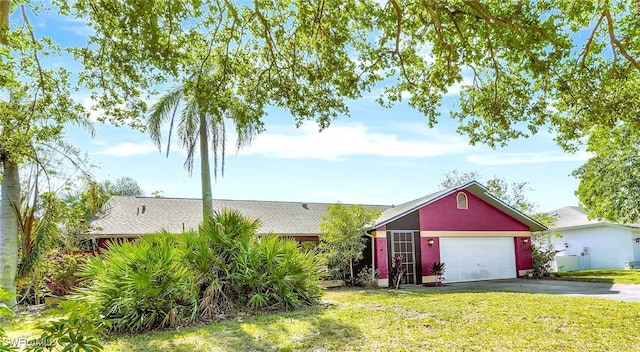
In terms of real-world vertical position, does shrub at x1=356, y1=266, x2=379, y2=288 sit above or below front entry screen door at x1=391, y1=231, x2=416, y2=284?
below

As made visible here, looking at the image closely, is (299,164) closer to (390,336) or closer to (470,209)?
(470,209)

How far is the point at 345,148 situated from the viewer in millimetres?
21172

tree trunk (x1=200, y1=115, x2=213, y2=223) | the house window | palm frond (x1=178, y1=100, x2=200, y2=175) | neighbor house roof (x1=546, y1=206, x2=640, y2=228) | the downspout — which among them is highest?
palm frond (x1=178, y1=100, x2=200, y2=175)

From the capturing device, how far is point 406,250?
19250 mm

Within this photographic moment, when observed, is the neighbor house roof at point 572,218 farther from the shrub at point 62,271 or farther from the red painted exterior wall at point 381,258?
the shrub at point 62,271

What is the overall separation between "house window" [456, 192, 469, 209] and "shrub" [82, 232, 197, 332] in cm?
1413

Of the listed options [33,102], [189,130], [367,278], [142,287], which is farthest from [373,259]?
[33,102]

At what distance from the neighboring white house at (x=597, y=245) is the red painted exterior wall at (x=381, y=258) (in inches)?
520

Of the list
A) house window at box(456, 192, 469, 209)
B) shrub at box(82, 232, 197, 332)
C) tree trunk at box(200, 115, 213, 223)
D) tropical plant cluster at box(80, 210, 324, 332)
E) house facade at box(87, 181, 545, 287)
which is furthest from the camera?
house window at box(456, 192, 469, 209)

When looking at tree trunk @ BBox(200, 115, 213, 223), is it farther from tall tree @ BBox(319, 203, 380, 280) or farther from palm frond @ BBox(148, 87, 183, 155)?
tall tree @ BBox(319, 203, 380, 280)

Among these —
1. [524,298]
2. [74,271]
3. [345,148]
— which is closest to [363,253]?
[345,148]

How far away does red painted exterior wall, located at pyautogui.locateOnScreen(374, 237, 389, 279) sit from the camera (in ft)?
59.6

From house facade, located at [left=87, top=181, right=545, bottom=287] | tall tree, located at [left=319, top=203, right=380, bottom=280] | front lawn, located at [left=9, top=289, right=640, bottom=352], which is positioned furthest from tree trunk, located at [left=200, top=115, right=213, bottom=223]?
front lawn, located at [left=9, top=289, right=640, bottom=352]

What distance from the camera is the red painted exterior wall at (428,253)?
19.0 m
